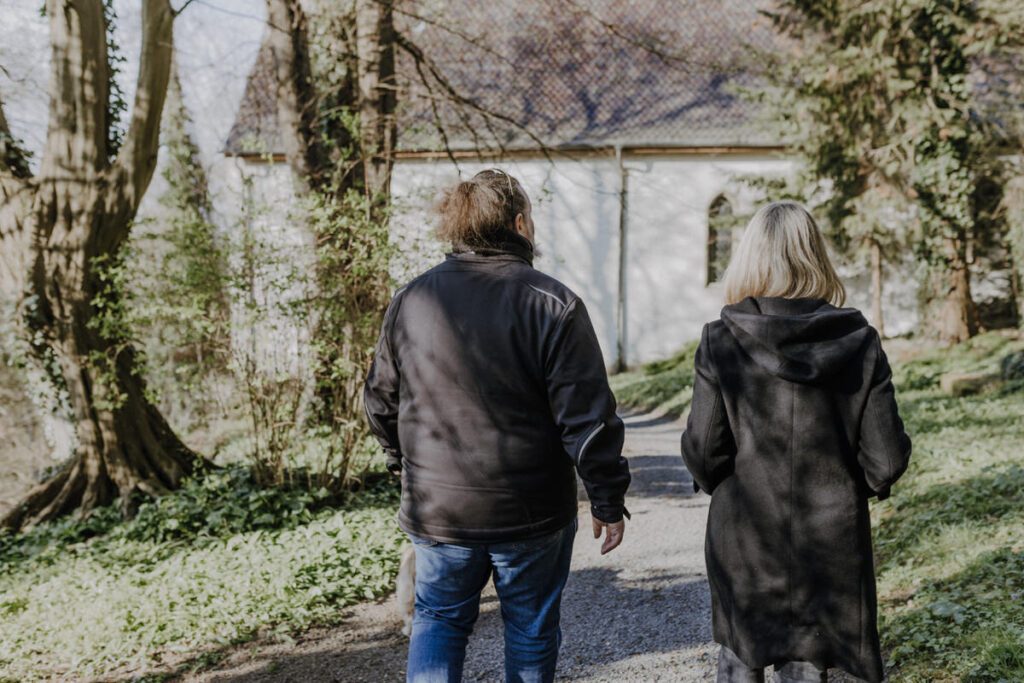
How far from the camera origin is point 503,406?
97.7 inches

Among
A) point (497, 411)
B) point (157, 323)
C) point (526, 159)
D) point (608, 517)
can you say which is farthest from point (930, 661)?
point (526, 159)

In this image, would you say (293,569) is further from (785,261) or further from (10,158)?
(10,158)

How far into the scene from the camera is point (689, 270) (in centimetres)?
1866

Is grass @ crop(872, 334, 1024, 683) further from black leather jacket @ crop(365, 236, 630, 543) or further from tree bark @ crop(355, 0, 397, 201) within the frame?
tree bark @ crop(355, 0, 397, 201)

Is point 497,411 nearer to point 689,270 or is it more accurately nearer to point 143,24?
point 143,24

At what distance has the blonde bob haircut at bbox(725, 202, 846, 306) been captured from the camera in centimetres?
253

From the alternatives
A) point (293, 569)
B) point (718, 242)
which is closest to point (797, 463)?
point (293, 569)

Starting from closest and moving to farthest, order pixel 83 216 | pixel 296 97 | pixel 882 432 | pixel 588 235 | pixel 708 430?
1. pixel 882 432
2. pixel 708 430
3. pixel 83 216
4. pixel 296 97
5. pixel 588 235

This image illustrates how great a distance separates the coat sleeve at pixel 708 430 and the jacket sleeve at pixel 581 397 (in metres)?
0.26

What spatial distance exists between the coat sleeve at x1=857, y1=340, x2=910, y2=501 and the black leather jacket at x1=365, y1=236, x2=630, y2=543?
719 millimetres

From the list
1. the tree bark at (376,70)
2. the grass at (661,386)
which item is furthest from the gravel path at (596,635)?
the grass at (661,386)

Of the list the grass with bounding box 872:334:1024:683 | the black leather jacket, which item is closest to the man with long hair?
the black leather jacket

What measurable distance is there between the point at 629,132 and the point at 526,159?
2.55 metres

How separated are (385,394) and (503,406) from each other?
0.49 meters
